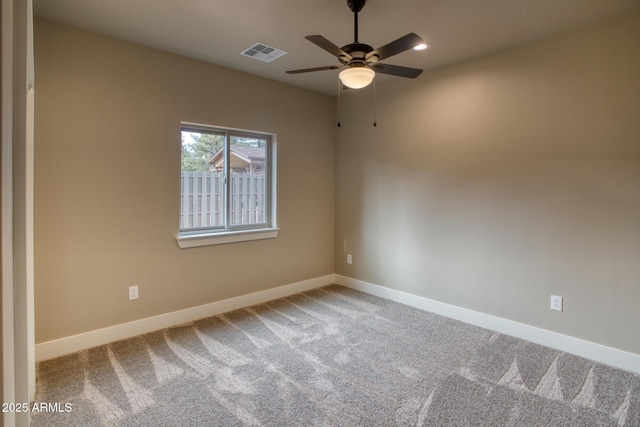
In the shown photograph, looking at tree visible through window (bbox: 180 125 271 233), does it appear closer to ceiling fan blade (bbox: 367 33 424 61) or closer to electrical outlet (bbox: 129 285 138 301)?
electrical outlet (bbox: 129 285 138 301)

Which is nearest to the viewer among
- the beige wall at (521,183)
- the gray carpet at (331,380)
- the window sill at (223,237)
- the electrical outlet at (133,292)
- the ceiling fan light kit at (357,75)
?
the gray carpet at (331,380)

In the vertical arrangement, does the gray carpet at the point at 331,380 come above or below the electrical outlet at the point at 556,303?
below

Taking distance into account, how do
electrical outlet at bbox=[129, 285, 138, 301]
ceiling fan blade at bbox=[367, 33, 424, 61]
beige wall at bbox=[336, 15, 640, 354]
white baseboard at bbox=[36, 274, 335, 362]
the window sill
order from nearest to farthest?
ceiling fan blade at bbox=[367, 33, 424, 61] < beige wall at bbox=[336, 15, 640, 354] < white baseboard at bbox=[36, 274, 335, 362] < electrical outlet at bbox=[129, 285, 138, 301] < the window sill

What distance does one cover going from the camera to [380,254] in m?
4.04

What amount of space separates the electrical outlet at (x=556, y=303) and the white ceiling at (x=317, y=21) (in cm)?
214

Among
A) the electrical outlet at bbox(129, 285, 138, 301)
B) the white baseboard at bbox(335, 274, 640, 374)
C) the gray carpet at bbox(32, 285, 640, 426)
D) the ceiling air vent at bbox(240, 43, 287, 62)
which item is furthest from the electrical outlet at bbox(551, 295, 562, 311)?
the electrical outlet at bbox(129, 285, 138, 301)

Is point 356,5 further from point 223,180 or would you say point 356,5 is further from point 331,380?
point 331,380

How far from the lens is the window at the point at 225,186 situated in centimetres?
331

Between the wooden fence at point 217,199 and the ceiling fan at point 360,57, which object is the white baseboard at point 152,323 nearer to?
the wooden fence at point 217,199

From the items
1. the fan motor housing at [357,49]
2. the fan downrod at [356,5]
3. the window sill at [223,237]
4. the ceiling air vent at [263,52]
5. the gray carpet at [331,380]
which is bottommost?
the gray carpet at [331,380]

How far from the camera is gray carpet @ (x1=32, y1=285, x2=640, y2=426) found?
1.92m

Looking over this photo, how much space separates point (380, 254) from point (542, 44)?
2551 mm

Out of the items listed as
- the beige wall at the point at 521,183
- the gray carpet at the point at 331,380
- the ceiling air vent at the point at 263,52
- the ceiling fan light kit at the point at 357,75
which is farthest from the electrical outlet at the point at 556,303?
the ceiling air vent at the point at 263,52

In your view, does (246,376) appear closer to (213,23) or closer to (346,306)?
(346,306)
